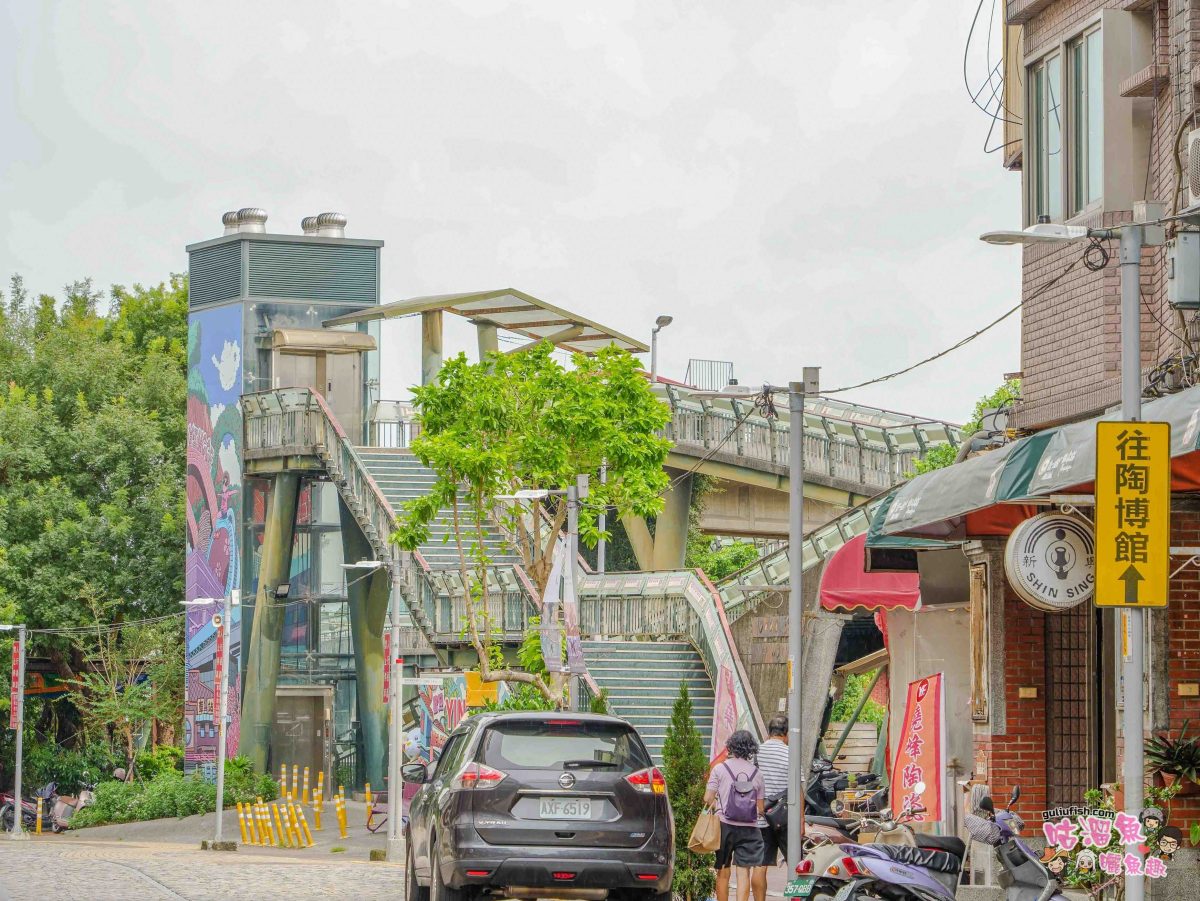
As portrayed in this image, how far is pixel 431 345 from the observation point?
46844mm

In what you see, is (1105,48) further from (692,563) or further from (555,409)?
(692,563)

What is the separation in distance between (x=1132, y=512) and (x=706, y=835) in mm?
6225

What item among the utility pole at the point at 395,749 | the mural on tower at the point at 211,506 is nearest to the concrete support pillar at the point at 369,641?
the mural on tower at the point at 211,506

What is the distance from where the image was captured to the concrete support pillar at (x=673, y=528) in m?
46.2

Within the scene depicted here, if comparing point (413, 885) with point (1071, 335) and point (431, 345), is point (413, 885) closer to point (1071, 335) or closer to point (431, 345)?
point (1071, 335)

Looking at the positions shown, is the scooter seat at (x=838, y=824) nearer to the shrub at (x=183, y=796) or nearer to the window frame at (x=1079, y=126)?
the window frame at (x=1079, y=126)

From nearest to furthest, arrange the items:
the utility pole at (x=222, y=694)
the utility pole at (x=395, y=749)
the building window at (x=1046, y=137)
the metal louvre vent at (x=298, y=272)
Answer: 1. the building window at (x=1046, y=137)
2. the utility pole at (x=395, y=749)
3. the utility pole at (x=222, y=694)
4. the metal louvre vent at (x=298, y=272)

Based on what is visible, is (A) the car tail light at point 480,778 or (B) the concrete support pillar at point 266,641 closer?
(A) the car tail light at point 480,778

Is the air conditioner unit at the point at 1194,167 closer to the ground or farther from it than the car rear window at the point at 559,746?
farther from it

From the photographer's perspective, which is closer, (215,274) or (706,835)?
(706,835)

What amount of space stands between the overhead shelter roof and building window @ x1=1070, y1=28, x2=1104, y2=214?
25.6 meters

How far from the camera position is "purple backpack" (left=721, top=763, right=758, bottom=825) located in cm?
1746

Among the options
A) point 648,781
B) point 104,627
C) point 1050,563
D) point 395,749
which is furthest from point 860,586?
point 104,627

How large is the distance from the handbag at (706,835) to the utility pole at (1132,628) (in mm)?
5614
